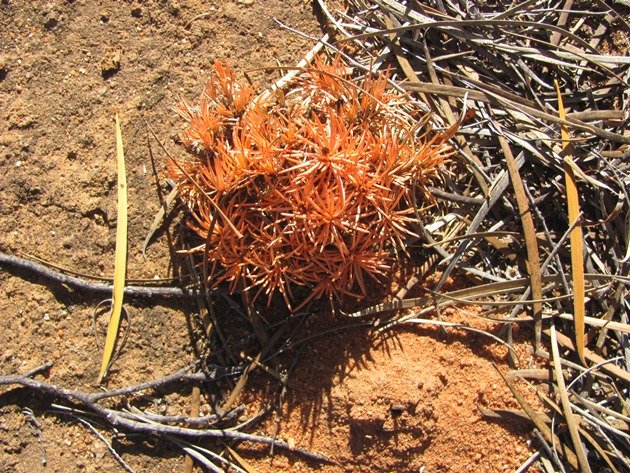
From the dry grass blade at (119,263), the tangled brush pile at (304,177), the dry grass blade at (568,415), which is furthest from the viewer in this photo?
the dry grass blade at (119,263)

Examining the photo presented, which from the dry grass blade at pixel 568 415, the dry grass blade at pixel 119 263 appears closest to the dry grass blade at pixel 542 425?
the dry grass blade at pixel 568 415

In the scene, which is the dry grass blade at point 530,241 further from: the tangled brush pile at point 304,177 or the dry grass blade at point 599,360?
the tangled brush pile at point 304,177

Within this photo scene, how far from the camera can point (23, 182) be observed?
227cm

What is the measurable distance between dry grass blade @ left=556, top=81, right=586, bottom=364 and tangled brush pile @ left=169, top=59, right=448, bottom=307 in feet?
Answer: 1.56

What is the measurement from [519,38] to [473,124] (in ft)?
1.36

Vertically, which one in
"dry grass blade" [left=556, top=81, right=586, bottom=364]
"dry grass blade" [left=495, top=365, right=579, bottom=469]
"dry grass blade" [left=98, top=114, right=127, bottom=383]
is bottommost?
"dry grass blade" [left=495, top=365, right=579, bottom=469]

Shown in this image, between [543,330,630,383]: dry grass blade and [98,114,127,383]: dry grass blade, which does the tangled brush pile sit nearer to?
[98,114,127,383]: dry grass blade

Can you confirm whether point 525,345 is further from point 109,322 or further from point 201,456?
point 109,322

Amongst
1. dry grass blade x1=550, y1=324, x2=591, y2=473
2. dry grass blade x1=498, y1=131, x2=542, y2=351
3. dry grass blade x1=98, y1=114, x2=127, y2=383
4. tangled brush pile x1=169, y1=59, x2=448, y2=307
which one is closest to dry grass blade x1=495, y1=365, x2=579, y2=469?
dry grass blade x1=550, y1=324, x2=591, y2=473

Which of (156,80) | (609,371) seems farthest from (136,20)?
(609,371)

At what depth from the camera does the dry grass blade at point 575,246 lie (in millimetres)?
2051

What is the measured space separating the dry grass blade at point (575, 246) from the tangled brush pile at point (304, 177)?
1.56 feet

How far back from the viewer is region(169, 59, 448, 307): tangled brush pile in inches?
68.2

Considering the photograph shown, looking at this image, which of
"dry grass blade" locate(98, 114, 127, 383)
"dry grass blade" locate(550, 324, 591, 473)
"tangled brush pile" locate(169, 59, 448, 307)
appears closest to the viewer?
"tangled brush pile" locate(169, 59, 448, 307)
